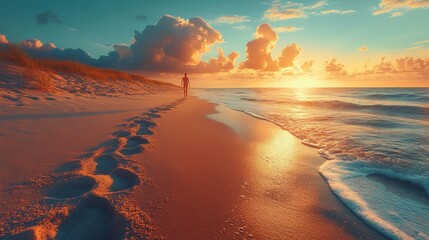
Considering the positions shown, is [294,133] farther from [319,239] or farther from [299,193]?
[319,239]

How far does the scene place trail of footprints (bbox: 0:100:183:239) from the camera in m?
1.34

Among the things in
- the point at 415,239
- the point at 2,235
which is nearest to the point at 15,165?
the point at 2,235

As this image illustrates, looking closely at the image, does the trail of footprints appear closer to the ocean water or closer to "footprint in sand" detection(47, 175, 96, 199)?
"footprint in sand" detection(47, 175, 96, 199)

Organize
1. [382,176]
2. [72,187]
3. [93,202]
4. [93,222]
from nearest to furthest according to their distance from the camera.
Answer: [93,222], [93,202], [72,187], [382,176]

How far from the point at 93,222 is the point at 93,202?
Answer: 239 mm

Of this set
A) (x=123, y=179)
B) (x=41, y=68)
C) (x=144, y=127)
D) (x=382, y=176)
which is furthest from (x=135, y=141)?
(x=41, y=68)

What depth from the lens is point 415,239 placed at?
167cm

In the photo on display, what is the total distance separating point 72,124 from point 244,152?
309 centimetres

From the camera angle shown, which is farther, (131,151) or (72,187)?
(131,151)

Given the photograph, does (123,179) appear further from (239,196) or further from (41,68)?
(41,68)

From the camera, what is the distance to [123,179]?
2133mm

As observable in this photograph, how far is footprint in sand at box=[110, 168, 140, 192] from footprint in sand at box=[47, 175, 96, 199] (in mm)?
185

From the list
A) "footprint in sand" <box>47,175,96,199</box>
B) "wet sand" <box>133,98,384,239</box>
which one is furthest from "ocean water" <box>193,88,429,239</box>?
"footprint in sand" <box>47,175,96,199</box>

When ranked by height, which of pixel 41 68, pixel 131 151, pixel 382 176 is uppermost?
pixel 41 68
